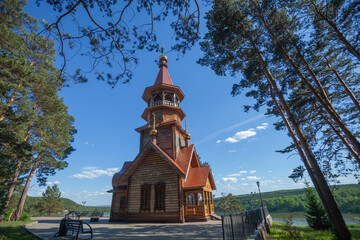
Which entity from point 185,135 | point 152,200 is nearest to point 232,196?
point 185,135

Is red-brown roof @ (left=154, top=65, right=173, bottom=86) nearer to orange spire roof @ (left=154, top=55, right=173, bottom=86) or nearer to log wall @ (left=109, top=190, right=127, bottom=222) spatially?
orange spire roof @ (left=154, top=55, right=173, bottom=86)

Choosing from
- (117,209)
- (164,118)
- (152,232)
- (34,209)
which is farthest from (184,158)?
(34,209)

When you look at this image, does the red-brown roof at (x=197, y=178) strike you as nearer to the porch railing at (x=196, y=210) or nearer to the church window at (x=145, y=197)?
the porch railing at (x=196, y=210)

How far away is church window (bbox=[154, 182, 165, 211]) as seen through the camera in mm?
12308

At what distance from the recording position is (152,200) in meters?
12.7

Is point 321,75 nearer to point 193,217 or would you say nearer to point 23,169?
point 193,217

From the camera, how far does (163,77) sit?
19.3 m

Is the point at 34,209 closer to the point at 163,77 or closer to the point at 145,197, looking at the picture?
the point at 145,197

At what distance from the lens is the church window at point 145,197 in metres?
12.7

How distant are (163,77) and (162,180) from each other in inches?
471

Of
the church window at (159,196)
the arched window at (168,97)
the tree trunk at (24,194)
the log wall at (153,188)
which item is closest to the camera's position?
the log wall at (153,188)

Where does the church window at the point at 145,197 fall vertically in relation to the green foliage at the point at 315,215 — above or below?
above

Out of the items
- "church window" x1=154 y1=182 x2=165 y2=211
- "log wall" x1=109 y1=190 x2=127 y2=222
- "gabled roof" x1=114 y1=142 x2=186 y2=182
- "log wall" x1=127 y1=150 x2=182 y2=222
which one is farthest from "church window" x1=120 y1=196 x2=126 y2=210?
"church window" x1=154 y1=182 x2=165 y2=211

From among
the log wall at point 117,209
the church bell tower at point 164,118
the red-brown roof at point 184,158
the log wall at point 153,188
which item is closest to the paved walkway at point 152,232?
the log wall at point 153,188
